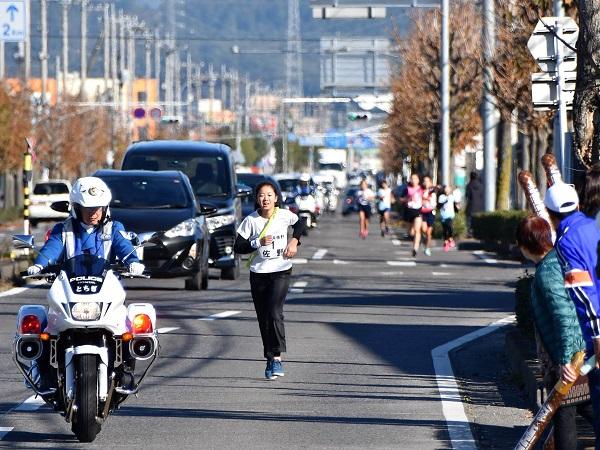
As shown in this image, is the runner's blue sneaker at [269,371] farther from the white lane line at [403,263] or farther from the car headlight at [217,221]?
the white lane line at [403,263]

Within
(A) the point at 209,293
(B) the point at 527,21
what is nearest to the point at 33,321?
(A) the point at 209,293

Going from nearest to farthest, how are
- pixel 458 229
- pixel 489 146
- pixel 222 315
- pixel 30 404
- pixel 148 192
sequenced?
pixel 30 404 < pixel 222 315 < pixel 148 192 < pixel 489 146 < pixel 458 229

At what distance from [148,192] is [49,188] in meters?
39.2

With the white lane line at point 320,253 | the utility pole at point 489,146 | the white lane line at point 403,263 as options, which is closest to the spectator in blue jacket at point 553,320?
the white lane line at point 403,263

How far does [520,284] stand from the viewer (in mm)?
14359

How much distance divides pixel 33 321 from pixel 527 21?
2147 centimetres

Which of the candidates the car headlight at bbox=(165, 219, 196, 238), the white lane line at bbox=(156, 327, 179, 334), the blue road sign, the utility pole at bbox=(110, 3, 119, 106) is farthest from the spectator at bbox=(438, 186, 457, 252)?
the utility pole at bbox=(110, 3, 119, 106)

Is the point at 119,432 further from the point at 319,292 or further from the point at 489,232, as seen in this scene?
the point at 489,232

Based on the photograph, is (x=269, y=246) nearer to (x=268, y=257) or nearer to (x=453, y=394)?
(x=268, y=257)

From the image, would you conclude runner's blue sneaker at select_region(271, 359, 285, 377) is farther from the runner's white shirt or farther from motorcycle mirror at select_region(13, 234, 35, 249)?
motorcycle mirror at select_region(13, 234, 35, 249)

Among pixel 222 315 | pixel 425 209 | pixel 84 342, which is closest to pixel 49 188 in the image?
pixel 425 209

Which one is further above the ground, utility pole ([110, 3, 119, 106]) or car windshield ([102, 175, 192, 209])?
utility pole ([110, 3, 119, 106])

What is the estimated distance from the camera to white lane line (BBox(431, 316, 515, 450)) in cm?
1014

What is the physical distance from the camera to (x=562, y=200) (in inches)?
315
